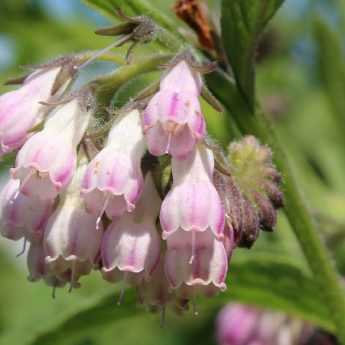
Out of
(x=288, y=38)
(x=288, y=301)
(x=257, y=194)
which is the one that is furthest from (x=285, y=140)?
(x=257, y=194)

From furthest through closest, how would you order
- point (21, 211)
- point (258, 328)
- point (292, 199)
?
point (258, 328) < point (292, 199) < point (21, 211)

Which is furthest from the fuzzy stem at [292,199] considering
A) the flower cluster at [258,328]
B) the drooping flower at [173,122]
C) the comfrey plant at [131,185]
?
the flower cluster at [258,328]

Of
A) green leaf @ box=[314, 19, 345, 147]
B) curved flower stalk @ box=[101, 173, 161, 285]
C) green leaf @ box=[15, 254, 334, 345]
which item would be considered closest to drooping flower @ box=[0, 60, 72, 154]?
curved flower stalk @ box=[101, 173, 161, 285]

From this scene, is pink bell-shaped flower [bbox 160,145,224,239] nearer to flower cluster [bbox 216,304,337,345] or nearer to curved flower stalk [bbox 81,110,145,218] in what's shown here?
curved flower stalk [bbox 81,110,145,218]

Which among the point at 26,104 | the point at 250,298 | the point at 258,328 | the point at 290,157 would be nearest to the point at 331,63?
the point at 290,157

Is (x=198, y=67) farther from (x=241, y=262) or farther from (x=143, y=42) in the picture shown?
(x=241, y=262)

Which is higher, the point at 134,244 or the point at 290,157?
the point at 134,244

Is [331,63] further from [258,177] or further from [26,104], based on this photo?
[26,104]
